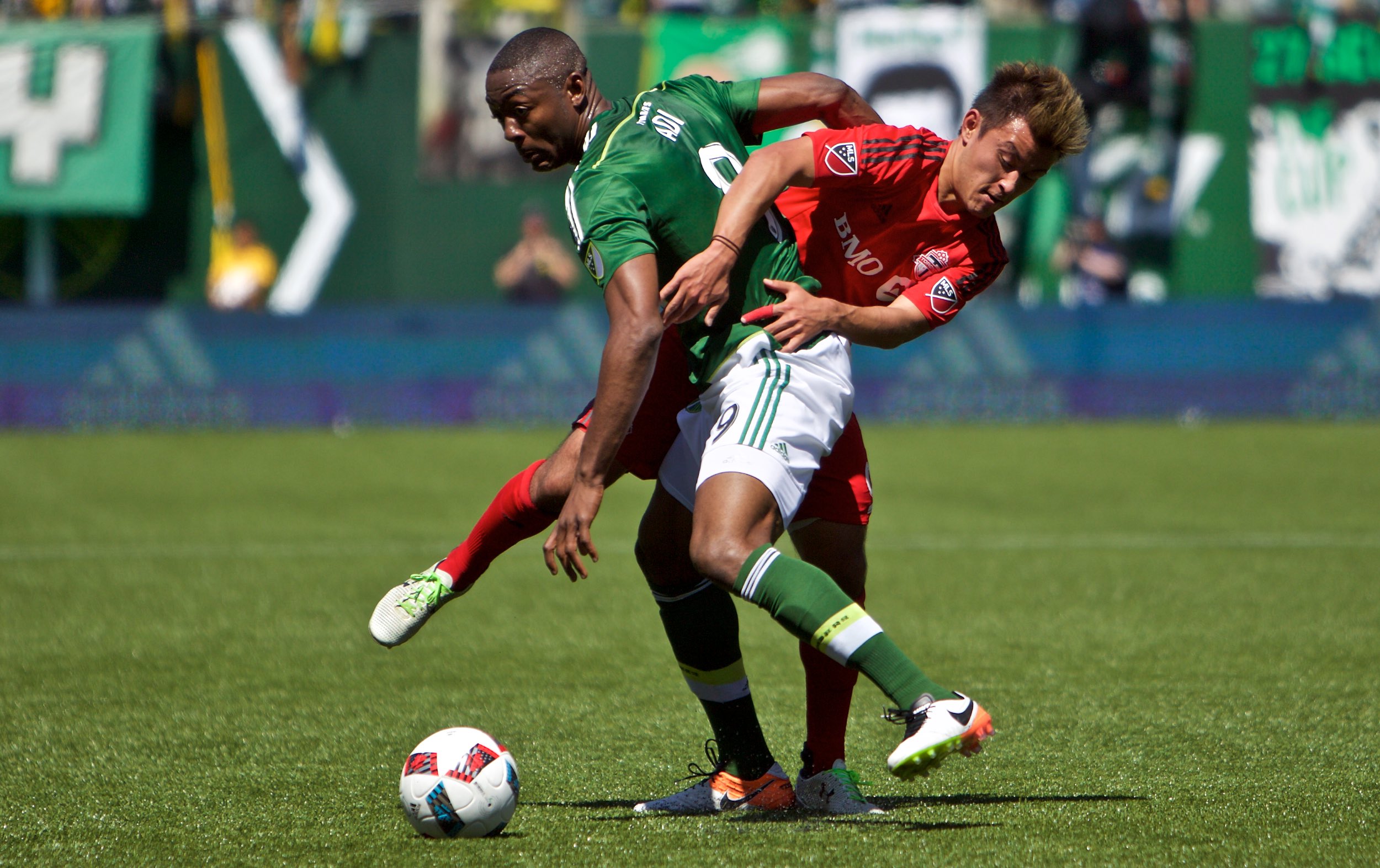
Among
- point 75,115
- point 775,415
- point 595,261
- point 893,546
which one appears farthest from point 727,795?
point 75,115

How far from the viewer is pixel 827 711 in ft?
13.7

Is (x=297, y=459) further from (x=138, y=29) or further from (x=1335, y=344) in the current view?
(x=1335, y=344)

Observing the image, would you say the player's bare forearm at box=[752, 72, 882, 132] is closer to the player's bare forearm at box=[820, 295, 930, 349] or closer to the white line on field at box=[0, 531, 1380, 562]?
the player's bare forearm at box=[820, 295, 930, 349]

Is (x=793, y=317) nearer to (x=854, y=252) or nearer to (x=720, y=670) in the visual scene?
(x=854, y=252)

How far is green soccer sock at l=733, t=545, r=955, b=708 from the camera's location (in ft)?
11.2

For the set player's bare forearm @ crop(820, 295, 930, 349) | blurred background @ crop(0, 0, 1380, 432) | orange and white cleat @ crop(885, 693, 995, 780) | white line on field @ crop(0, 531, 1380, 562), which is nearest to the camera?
orange and white cleat @ crop(885, 693, 995, 780)

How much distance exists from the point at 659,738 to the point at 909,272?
1.73 m

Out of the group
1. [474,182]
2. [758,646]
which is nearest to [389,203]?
[474,182]

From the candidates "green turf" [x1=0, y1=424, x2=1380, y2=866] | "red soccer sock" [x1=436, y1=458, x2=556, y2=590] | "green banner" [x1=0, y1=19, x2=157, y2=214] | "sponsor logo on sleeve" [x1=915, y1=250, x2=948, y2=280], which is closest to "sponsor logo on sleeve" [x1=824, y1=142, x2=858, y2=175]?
"sponsor logo on sleeve" [x1=915, y1=250, x2=948, y2=280]

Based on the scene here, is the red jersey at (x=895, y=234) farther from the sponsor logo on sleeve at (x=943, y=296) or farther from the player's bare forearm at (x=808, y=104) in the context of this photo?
the player's bare forearm at (x=808, y=104)

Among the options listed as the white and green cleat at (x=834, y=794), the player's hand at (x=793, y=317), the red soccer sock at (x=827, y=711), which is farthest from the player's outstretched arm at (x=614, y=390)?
the white and green cleat at (x=834, y=794)

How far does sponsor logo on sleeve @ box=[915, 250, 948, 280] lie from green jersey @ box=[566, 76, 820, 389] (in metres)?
0.31

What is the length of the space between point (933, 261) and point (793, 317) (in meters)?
0.52

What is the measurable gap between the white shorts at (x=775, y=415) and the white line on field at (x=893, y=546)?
16.5ft
